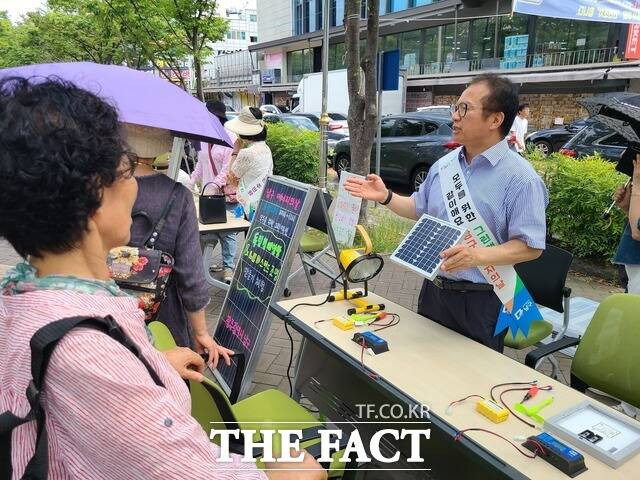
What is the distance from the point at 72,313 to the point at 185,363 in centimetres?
79

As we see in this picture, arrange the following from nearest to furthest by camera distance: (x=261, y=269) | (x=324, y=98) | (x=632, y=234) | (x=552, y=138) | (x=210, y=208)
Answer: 1. (x=632, y=234)
2. (x=261, y=269)
3. (x=210, y=208)
4. (x=324, y=98)
5. (x=552, y=138)

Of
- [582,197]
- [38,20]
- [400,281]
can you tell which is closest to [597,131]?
[582,197]

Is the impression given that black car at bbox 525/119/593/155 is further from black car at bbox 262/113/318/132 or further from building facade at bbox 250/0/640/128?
black car at bbox 262/113/318/132

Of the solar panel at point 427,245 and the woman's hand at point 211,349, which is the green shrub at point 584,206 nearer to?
the solar panel at point 427,245

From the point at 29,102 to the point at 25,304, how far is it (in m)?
0.36

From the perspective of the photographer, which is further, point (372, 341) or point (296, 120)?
point (296, 120)

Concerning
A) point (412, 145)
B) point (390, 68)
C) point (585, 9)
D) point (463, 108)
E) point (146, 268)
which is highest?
point (585, 9)

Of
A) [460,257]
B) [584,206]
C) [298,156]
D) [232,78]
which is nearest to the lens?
[460,257]

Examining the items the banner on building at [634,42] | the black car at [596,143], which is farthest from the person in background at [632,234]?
the banner on building at [634,42]

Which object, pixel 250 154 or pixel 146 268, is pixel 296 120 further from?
pixel 146 268

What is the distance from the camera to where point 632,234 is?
2.72 m

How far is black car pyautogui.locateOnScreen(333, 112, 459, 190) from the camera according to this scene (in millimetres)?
9125

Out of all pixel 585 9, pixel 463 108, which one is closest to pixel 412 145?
pixel 585 9

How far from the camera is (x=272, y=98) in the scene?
38.3 m
